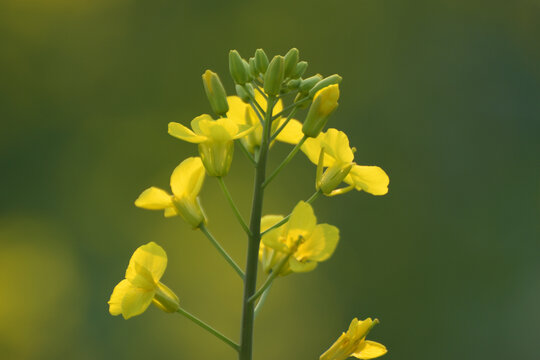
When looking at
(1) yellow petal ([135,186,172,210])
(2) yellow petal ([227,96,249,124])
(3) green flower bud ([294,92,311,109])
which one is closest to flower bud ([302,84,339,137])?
(3) green flower bud ([294,92,311,109])

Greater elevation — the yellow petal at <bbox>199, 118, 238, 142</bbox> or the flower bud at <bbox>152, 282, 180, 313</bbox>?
the yellow petal at <bbox>199, 118, 238, 142</bbox>

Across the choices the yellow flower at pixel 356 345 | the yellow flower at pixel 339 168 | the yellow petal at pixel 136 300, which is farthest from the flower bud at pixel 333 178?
the yellow petal at pixel 136 300

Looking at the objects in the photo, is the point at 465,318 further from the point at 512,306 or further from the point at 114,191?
the point at 114,191

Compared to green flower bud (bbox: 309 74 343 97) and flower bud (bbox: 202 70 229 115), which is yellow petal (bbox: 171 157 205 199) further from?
green flower bud (bbox: 309 74 343 97)

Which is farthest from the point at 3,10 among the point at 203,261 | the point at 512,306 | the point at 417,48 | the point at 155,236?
the point at 512,306

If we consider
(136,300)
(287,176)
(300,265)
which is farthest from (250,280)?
(287,176)

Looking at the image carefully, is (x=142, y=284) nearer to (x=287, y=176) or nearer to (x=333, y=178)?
(x=333, y=178)

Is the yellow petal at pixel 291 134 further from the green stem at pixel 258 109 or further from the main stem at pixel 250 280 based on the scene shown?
the main stem at pixel 250 280
